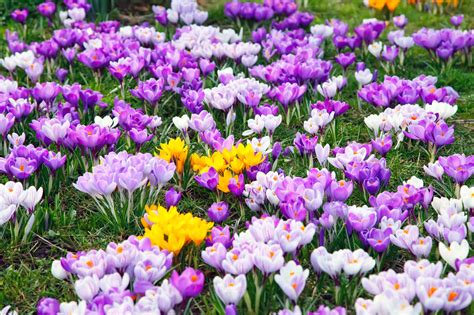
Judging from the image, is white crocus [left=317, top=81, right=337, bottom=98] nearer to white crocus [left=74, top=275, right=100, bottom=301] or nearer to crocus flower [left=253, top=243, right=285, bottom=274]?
crocus flower [left=253, top=243, right=285, bottom=274]

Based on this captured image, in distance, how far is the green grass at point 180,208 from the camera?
2701 millimetres

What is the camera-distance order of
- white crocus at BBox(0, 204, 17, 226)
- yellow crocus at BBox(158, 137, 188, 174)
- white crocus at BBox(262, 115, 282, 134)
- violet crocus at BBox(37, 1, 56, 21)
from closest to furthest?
white crocus at BBox(0, 204, 17, 226), yellow crocus at BBox(158, 137, 188, 174), white crocus at BBox(262, 115, 282, 134), violet crocus at BBox(37, 1, 56, 21)

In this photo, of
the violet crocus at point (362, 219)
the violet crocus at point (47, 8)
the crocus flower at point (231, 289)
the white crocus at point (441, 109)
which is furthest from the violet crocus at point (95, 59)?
the crocus flower at point (231, 289)

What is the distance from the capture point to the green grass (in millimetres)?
2701

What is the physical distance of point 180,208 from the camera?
3.36m

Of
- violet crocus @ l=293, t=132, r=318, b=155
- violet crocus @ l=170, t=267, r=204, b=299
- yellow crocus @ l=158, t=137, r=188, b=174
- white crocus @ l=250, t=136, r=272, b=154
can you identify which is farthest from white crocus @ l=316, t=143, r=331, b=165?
violet crocus @ l=170, t=267, r=204, b=299

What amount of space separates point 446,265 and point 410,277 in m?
0.37

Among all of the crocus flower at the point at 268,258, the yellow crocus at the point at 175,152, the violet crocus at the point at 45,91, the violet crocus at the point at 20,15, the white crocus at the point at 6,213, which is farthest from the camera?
the violet crocus at the point at 20,15

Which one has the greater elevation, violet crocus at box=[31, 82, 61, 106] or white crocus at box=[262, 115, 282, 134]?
white crocus at box=[262, 115, 282, 134]

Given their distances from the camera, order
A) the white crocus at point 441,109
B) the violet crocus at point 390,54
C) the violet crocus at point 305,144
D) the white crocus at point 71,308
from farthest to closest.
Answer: the violet crocus at point 390,54
the white crocus at point 441,109
the violet crocus at point 305,144
the white crocus at point 71,308

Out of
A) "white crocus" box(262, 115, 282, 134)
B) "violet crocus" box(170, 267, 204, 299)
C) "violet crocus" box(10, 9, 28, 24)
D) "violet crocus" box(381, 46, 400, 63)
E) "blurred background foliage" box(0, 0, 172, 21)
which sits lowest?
"blurred background foliage" box(0, 0, 172, 21)

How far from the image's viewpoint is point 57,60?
213 inches

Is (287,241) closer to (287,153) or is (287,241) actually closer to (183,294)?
(183,294)

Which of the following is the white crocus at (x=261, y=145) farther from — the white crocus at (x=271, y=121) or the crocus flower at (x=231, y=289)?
the crocus flower at (x=231, y=289)
